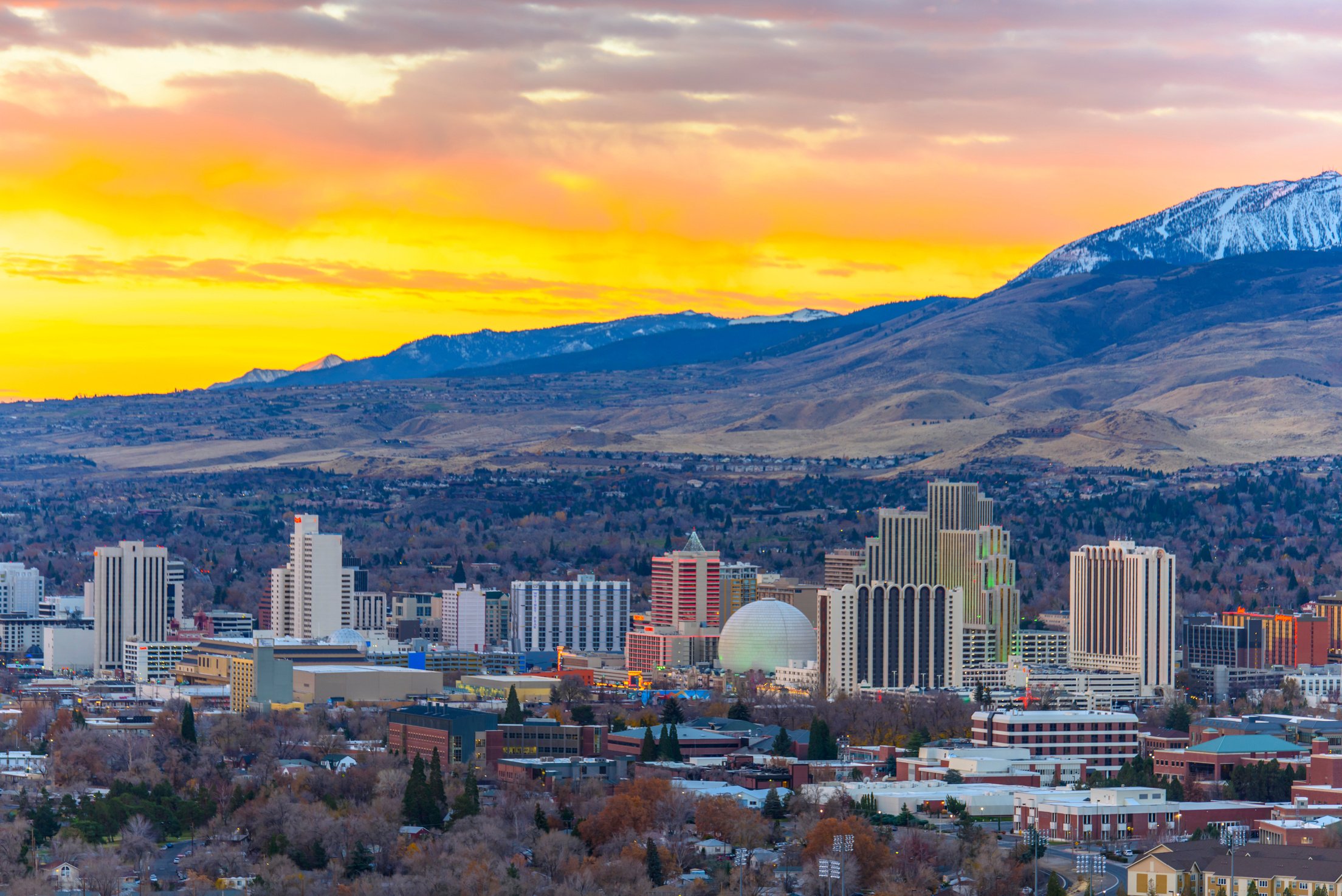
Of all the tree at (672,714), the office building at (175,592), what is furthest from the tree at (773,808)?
the office building at (175,592)

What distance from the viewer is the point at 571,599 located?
16875 cm

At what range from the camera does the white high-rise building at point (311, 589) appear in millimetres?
161000

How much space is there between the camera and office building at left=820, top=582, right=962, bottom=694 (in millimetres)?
137875

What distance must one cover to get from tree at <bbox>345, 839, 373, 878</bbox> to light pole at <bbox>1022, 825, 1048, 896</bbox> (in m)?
16.7

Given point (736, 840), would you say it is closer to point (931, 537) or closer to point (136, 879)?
point (136, 879)

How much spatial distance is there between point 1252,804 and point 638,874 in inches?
1003

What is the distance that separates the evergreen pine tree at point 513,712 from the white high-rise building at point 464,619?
48108mm

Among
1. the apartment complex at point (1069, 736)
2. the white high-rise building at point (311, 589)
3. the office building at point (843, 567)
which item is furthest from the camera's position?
the office building at point (843, 567)

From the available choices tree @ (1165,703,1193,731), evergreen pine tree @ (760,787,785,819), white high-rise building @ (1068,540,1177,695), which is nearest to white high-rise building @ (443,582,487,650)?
white high-rise building @ (1068,540,1177,695)

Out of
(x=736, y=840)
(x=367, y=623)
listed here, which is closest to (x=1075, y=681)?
(x=367, y=623)

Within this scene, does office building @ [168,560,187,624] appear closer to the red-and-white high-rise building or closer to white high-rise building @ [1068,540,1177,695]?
the red-and-white high-rise building

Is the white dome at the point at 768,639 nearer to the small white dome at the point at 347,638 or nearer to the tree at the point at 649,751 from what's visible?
the small white dome at the point at 347,638

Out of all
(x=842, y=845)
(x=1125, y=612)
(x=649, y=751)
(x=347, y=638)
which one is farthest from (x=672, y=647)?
(x=842, y=845)

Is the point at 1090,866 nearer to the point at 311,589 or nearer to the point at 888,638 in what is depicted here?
the point at 888,638
